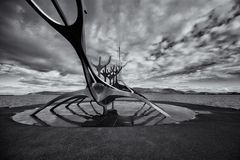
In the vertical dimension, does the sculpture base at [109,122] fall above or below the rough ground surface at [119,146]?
→ below

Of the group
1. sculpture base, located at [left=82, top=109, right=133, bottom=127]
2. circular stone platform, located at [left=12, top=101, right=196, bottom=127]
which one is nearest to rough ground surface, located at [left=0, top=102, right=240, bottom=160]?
sculpture base, located at [left=82, top=109, right=133, bottom=127]

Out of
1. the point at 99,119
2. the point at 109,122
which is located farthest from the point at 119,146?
the point at 99,119

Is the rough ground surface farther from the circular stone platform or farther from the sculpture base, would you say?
the circular stone platform

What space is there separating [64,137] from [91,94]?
4.62 meters

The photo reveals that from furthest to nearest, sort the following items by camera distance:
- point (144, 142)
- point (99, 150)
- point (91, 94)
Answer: point (91, 94), point (144, 142), point (99, 150)

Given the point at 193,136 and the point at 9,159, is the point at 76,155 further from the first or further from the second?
the point at 193,136

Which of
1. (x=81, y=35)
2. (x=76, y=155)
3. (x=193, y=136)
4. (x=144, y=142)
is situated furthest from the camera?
(x=81, y=35)

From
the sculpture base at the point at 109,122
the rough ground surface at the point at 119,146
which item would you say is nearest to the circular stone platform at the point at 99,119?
the sculpture base at the point at 109,122

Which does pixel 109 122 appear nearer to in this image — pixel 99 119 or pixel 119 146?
pixel 99 119

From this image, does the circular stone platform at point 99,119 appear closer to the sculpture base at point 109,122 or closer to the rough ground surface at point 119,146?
the sculpture base at point 109,122

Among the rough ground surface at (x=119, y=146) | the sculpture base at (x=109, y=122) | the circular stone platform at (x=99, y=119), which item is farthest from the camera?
the circular stone platform at (x=99, y=119)

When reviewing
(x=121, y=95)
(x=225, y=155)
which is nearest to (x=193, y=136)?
(x=225, y=155)

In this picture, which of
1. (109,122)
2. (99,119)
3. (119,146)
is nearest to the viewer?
(119,146)

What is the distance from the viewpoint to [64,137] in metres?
5.24
